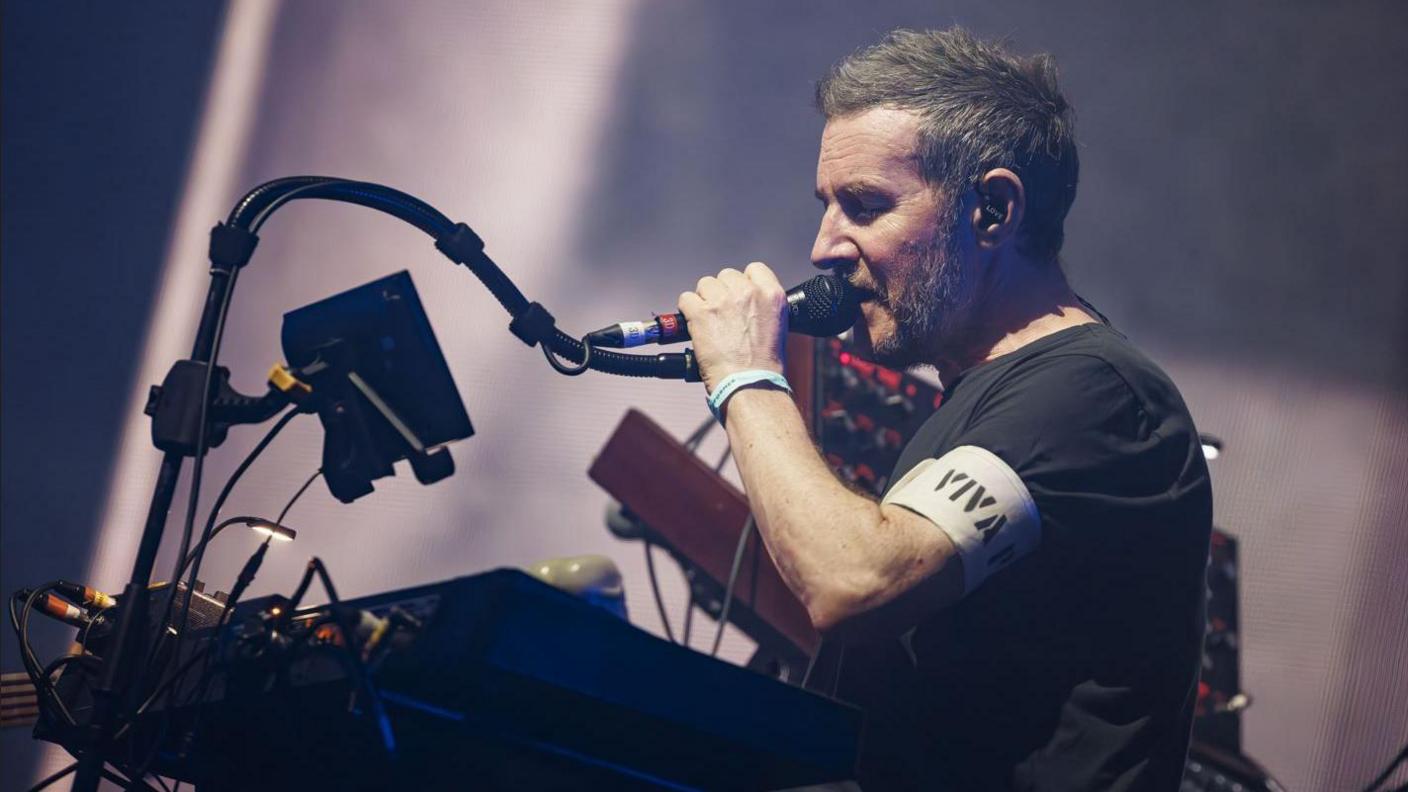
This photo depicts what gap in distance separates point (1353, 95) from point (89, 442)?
328 centimetres

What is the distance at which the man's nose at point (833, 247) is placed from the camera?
1474 mm

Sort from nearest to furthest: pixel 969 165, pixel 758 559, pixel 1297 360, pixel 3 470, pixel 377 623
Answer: pixel 377 623
pixel 969 165
pixel 758 559
pixel 3 470
pixel 1297 360

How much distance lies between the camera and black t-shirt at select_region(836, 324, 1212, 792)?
1133 millimetres

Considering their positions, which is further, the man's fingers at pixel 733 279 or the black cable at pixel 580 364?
the man's fingers at pixel 733 279

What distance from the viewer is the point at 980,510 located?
108 centimetres

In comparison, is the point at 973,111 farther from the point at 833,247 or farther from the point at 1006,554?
the point at 1006,554

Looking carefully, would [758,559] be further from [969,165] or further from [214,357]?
[214,357]

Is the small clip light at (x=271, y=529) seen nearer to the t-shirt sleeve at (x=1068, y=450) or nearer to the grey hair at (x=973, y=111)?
the t-shirt sleeve at (x=1068, y=450)

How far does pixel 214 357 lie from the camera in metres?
0.99

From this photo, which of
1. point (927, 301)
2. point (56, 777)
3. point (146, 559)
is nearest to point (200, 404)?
point (146, 559)

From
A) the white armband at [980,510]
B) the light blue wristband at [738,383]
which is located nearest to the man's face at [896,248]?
the light blue wristband at [738,383]

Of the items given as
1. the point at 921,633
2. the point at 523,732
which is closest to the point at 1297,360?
the point at 921,633

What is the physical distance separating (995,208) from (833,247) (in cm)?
24

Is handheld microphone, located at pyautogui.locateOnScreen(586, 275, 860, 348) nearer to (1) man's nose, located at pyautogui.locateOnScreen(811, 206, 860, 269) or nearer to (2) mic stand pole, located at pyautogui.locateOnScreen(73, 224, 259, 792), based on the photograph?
(1) man's nose, located at pyautogui.locateOnScreen(811, 206, 860, 269)
